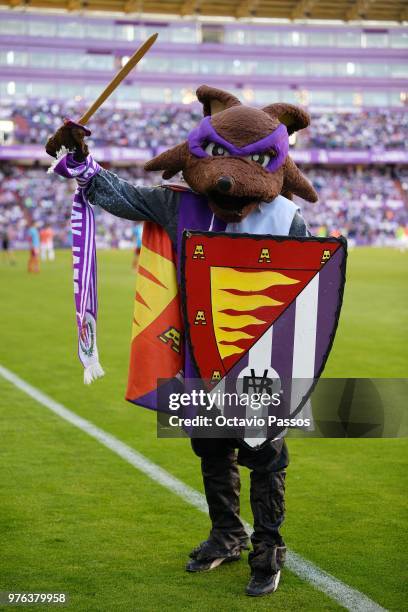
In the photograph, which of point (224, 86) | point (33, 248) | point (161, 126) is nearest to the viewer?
point (33, 248)

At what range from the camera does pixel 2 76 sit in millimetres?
59750

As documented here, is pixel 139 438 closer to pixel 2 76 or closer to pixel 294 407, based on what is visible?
pixel 294 407

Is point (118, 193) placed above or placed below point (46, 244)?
above

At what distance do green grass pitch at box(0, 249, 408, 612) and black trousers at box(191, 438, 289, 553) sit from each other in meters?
0.19

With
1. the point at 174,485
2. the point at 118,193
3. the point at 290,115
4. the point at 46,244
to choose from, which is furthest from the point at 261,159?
the point at 46,244

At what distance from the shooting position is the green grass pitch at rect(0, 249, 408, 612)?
166 inches

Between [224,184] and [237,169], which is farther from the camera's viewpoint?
[237,169]

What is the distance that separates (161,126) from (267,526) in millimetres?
52835

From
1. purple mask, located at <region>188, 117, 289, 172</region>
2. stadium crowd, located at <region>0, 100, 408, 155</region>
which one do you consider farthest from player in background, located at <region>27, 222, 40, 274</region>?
stadium crowd, located at <region>0, 100, 408, 155</region>

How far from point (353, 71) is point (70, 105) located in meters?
19.3

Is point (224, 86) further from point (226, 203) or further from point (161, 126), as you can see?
point (226, 203)

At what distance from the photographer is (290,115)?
4594 mm

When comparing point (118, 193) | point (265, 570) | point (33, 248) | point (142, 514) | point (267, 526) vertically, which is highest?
point (118, 193)

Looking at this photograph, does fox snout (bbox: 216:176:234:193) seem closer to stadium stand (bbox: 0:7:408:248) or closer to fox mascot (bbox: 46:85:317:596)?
fox mascot (bbox: 46:85:317:596)
